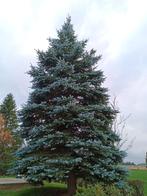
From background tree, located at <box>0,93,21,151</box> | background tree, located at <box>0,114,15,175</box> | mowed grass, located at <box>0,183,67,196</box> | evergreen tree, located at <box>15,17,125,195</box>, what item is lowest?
mowed grass, located at <box>0,183,67,196</box>

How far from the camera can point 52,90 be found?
797 inches

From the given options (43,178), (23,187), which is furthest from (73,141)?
(23,187)

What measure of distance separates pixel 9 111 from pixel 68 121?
3985cm

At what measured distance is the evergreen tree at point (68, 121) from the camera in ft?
60.7

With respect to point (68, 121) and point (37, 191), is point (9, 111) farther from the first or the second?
point (68, 121)

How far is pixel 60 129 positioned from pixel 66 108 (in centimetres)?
134

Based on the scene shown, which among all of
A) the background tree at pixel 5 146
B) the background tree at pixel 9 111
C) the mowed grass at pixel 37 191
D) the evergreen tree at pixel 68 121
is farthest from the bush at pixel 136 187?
the background tree at pixel 9 111

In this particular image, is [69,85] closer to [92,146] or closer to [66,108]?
[66,108]

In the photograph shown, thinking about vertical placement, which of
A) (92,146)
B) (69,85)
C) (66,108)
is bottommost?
(92,146)

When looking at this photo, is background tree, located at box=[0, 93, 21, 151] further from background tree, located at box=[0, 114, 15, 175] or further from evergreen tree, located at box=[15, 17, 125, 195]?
evergreen tree, located at box=[15, 17, 125, 195]

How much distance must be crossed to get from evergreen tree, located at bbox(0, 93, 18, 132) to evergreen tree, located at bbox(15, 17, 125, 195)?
35406 millimetres

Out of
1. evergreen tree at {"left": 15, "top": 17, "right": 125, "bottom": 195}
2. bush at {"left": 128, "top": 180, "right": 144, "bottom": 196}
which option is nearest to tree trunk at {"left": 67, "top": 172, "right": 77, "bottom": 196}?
evergreen tree at {"left": 15, "top": 17, "right": 125, "bottom": 195}

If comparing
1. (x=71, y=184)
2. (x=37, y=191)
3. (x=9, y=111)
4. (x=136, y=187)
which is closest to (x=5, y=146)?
(x=9, y=111)

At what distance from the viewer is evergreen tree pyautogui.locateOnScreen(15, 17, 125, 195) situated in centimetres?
1850
